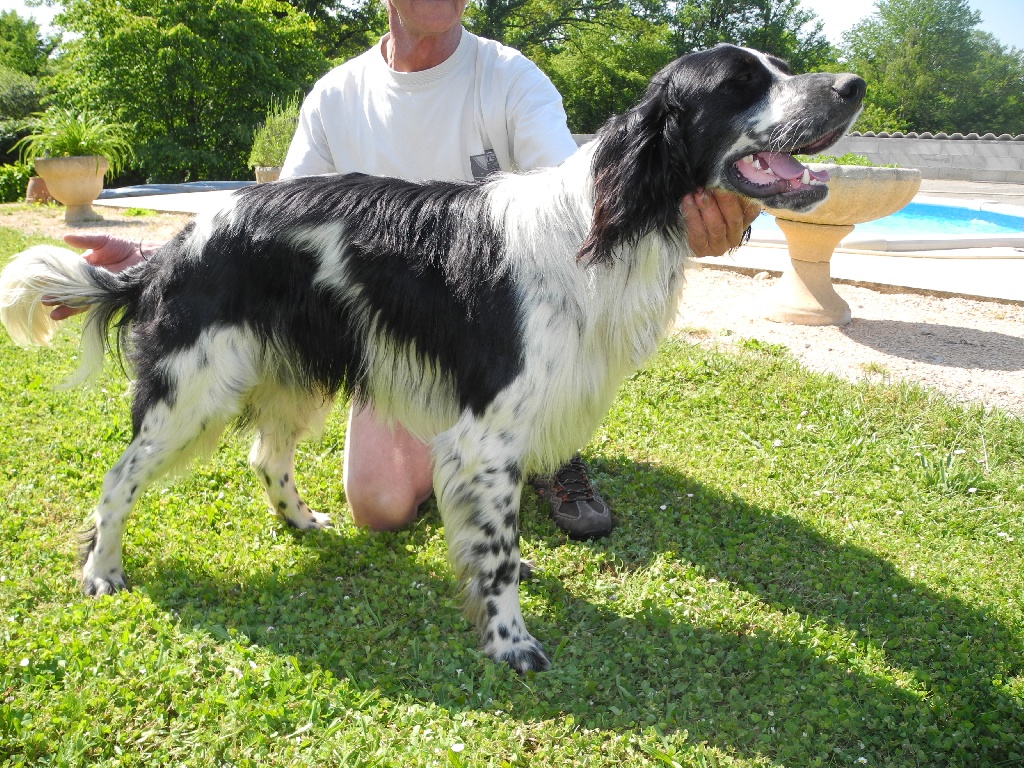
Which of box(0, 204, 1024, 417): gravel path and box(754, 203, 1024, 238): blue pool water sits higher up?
box(754, 203, 1024, 238): blue pool water

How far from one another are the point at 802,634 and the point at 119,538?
7.42 feet

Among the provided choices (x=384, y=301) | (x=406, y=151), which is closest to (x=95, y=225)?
(x=406, y=151)

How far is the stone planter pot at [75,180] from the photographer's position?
36.2 feet

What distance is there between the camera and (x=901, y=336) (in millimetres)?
5582

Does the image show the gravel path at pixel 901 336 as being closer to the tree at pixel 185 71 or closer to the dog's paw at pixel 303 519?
the dog's paw at pixel 303 519

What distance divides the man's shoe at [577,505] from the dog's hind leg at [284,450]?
92 cm

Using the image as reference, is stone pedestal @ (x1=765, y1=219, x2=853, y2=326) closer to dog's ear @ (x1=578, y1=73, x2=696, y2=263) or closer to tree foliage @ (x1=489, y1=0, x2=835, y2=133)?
dog's ear @ (x1=578, y1=73, x2=696, y2=263)

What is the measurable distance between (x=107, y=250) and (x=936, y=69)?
49.3 m

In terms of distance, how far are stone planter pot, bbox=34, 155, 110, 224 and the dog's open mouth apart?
35.5 ft

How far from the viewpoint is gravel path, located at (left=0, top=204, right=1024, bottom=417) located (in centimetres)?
484

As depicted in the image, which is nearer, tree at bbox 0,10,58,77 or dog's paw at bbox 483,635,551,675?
dog's paw at bbox 483,635,551,675

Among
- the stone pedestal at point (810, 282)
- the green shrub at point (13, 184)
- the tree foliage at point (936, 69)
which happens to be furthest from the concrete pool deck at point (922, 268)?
the tree foliage at point (936, 69)

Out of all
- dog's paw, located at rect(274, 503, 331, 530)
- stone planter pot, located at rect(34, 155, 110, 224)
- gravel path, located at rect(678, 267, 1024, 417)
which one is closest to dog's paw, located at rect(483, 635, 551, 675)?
dog's paw, located at rect(274, 503, 331, 530)

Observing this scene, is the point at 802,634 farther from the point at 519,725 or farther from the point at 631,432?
the point at 631,432
